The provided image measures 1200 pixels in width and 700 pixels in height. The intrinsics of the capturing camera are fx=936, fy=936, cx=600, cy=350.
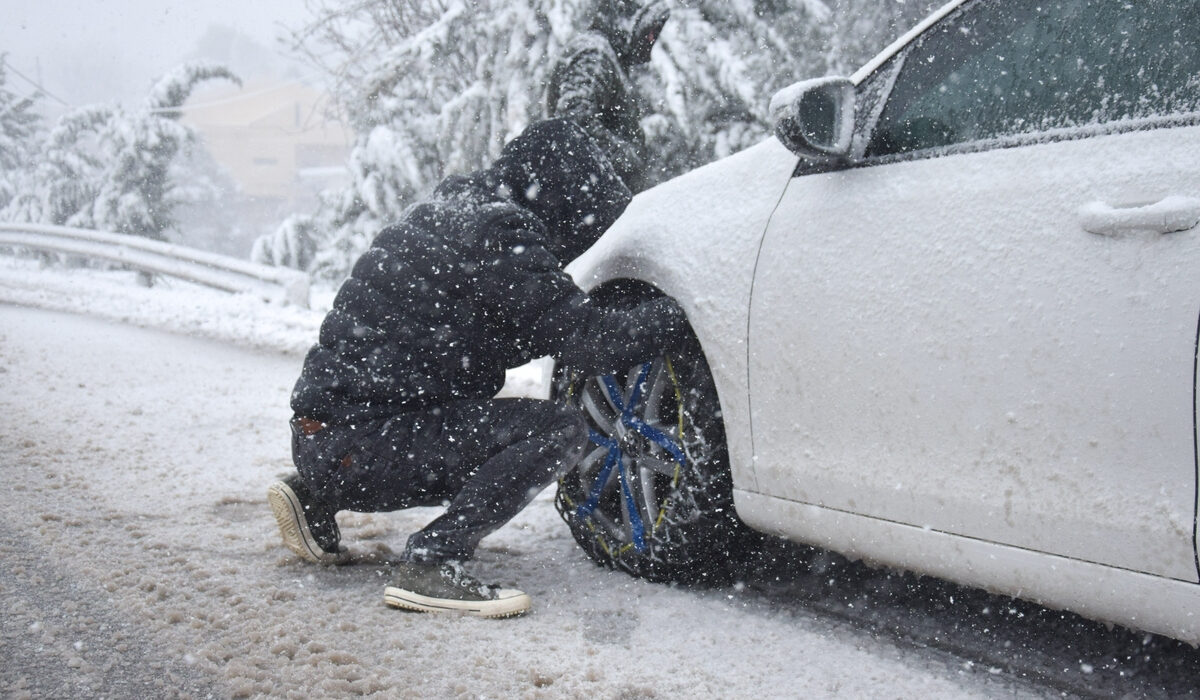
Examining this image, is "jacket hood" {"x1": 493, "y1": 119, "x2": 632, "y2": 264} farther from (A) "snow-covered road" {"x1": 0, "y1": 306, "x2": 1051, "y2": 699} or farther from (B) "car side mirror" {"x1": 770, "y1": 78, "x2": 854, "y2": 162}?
(A) "snow-covered road" {"x1": 0, "y1": 306, "x2": 1051, "y2": 699}

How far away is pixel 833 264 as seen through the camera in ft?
6.93

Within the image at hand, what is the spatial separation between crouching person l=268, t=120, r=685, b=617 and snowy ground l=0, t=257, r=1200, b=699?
0.28 m

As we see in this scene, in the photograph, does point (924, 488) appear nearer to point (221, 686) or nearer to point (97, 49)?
point (221, 686)

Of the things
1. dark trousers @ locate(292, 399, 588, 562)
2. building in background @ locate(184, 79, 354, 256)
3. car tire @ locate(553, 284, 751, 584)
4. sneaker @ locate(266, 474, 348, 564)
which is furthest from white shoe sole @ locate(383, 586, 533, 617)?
building in background @ locate(184, 79, 354, 256)

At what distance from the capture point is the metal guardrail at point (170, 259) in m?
9.11

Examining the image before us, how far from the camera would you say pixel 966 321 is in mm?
1837

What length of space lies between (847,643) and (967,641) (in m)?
0.30

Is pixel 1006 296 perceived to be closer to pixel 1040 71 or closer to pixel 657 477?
pixel 1040 71

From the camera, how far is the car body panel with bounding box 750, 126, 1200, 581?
159 centimetres

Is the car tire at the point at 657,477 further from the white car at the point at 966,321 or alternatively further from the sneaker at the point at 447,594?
the sneaker at the point at 447,594

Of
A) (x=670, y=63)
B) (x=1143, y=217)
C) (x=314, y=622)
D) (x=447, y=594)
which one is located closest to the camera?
(x=1143, y=217)

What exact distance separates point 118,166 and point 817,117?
2014 cm

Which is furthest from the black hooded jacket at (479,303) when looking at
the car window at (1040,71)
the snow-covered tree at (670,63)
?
the snow-covered tree at (670,63)

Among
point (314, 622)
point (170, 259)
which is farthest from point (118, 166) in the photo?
point (314, 622)
